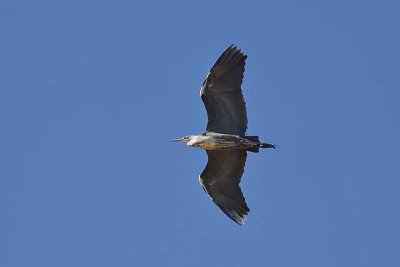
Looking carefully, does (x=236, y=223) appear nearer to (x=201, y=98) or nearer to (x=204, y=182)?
(x=204, y=182)

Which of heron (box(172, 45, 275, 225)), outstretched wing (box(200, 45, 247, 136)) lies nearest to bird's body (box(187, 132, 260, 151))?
heron (box(172, 45, 275, 225))

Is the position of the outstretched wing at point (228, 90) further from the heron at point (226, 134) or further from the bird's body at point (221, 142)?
the bird's body at point (221, 142)

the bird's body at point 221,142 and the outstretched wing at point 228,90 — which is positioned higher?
the outstretched wing at point 228,90

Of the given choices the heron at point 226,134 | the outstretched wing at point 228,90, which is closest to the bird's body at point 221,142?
the heron at point 226,134

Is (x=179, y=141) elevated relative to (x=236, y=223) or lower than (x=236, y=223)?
elevated

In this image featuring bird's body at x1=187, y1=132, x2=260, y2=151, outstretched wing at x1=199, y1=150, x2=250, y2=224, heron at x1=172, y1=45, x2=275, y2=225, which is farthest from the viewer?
outstretched wing at x1=199, y1=150, x2=250, y2=224

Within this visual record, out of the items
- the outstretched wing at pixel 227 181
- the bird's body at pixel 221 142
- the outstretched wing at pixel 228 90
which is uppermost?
the outstretched wing at pixel 228 90

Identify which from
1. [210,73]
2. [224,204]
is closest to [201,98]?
[210,73]

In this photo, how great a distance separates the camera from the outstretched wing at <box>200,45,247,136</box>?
Result: 94.9 feet

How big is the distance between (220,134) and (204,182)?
5.41 ft

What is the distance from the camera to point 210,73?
29.0 m

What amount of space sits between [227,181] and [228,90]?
8.54 feet

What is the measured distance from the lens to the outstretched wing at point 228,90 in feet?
94.9

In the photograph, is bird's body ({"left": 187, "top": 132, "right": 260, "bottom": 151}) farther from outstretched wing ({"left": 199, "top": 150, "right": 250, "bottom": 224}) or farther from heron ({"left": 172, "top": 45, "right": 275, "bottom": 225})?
outstretched wing ({"left": 199, "top": 150, "right": 250, "bottom": 224})
